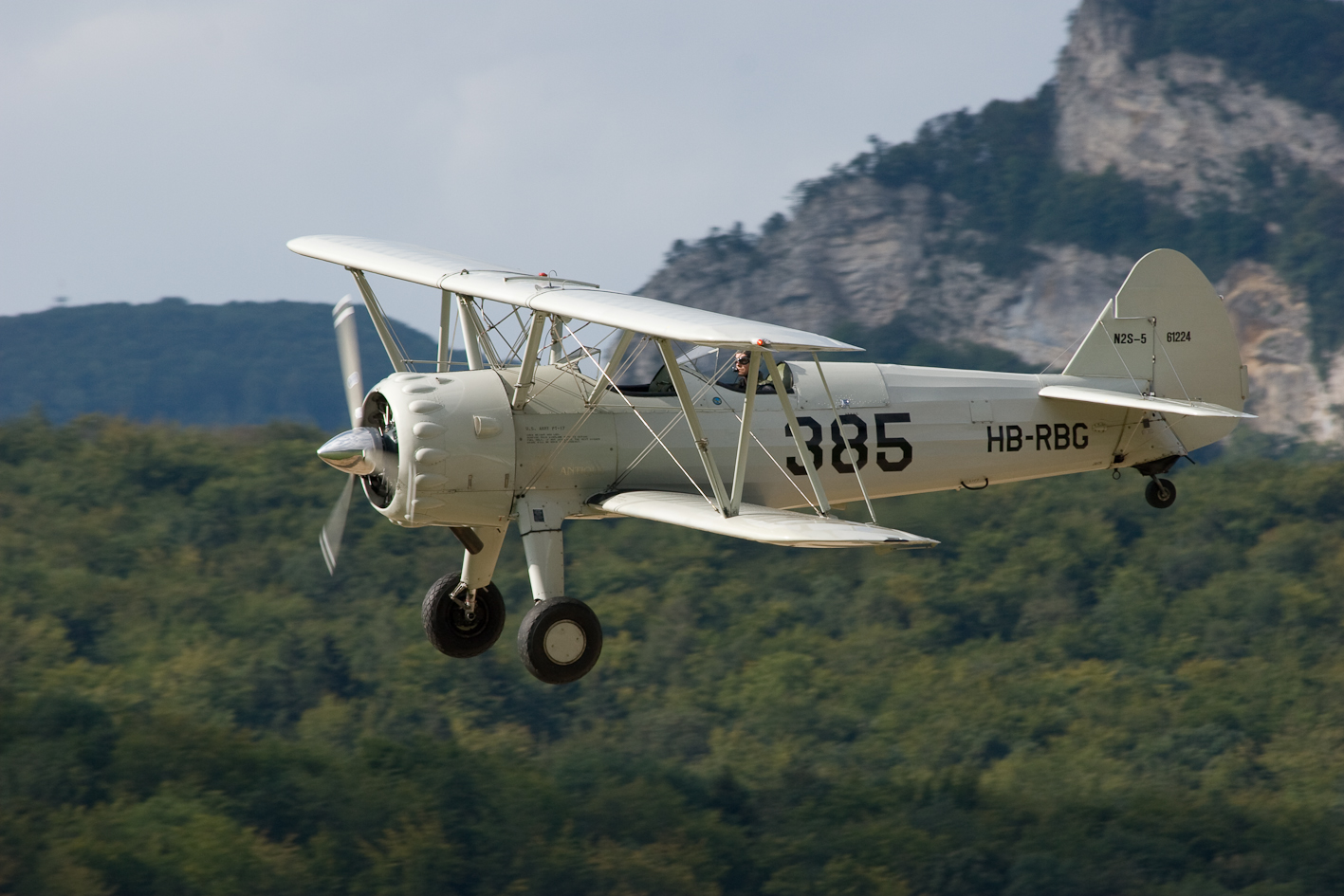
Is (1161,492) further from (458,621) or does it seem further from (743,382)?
(458,621)

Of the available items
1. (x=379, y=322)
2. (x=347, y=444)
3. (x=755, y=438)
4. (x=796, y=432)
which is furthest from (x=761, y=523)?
(x=379, y=322)

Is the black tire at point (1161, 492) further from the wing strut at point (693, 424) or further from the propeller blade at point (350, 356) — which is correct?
the propeller blade at point (350, 356)

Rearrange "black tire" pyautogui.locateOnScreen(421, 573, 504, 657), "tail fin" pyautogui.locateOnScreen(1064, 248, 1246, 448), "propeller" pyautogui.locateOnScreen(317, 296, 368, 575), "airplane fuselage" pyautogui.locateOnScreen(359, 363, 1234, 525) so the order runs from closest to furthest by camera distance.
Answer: "propeller" pyautogui.locateOnScreen(317, 296, 368, 575), "airplane fuselage" pyautogui.locateOnScreen(359, 363, 1234, 525), "black tire" pyautogui.locateOnScreen(421, 573, 504, 657), "tail fin" pyautogui.locateOnScreen(1064, 248, 1246, 448)

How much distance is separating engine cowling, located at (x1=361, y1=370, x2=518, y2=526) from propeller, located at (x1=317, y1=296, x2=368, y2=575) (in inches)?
10.0

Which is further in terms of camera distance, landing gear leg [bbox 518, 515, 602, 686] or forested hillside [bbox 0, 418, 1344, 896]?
forested hillside [bbox 0, 418, 1344, 896]

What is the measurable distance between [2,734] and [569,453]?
125 ft

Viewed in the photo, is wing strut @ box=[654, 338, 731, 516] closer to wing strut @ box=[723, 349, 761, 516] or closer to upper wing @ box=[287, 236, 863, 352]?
wing strut @ box=[723, 349, 761, 516]

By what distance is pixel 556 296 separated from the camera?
37.5ft

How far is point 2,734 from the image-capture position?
148 ft

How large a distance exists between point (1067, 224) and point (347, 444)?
360 ft

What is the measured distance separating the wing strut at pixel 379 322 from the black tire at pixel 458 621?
5.78 feet

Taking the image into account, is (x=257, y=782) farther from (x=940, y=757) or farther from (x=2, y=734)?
(x=940, y=757)

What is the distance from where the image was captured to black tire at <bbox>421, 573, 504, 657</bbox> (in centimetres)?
1281

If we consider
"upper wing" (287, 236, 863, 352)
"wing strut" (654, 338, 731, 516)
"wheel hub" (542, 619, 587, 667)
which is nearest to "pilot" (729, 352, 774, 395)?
"upper wing" (287, 236, 863, 352)
